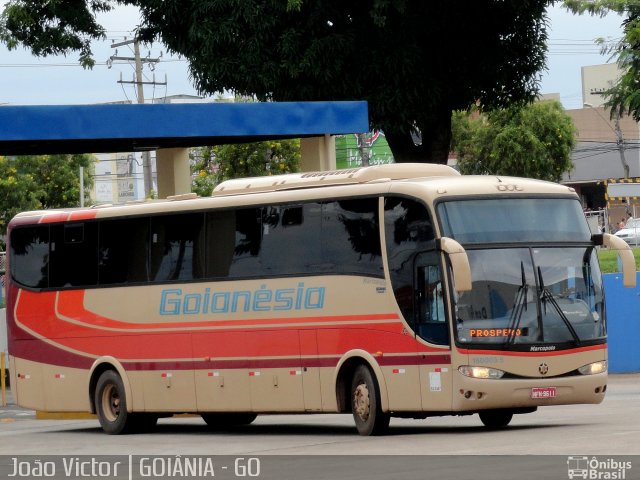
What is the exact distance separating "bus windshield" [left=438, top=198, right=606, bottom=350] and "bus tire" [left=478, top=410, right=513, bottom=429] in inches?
62.7

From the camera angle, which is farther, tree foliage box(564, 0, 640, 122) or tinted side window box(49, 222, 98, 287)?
tree foliage box(564, 0, 640, 122)

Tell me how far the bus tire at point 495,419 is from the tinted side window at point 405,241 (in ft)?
6.18

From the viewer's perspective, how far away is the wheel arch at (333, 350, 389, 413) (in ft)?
58.1

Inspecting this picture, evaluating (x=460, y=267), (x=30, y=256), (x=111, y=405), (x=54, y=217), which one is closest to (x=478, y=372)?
(x=460, y=267)

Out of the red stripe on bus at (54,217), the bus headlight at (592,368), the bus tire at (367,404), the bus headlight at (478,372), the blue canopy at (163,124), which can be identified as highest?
the blue canopy at (163,124)

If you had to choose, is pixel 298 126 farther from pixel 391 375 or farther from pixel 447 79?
pixel 391 375

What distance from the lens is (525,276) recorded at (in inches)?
676

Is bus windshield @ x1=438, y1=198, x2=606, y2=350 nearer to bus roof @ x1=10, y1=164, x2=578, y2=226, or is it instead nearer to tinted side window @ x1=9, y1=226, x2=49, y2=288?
bus roof @ x1=10, y1=164, x2=578, y2=226

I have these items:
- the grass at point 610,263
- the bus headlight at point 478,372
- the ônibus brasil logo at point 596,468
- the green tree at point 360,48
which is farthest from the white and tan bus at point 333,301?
the grass at point 610,263

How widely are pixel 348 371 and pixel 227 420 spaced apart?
4.38 metres

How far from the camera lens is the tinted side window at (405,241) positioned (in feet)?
57.0

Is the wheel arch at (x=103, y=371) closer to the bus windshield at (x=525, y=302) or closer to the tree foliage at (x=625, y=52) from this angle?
the bus windshield at (x=525, y=302)

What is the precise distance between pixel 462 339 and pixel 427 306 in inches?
23.7

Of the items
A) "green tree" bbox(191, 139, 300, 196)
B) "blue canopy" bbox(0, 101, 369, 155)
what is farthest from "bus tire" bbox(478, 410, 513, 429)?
"green tree" bbox(191, 139, 300, 196)
